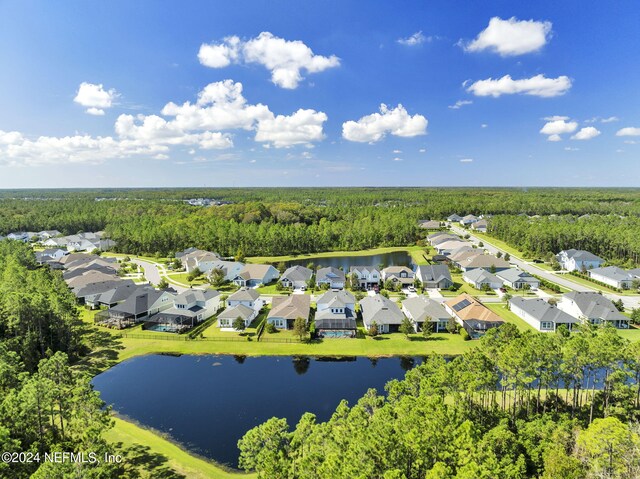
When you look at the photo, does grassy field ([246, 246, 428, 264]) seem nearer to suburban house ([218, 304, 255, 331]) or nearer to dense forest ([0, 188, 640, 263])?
dense forest ([0, 188, 640, 263])

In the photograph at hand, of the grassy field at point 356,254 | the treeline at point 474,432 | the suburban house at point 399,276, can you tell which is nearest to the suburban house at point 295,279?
the suburban house at point 399,276

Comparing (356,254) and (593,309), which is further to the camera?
(356,254)

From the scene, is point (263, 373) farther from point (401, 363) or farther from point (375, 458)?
point (375, 458)

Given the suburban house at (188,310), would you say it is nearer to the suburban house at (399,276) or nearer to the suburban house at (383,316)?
the suburban house at (383,316)

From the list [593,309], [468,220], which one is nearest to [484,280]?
[593,309]

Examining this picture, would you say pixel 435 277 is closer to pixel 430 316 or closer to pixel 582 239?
pixel 430 316

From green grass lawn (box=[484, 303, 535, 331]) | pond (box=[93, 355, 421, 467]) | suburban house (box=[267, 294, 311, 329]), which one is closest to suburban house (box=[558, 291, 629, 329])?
green grass lawn (box=[484, 303, 535, 331])

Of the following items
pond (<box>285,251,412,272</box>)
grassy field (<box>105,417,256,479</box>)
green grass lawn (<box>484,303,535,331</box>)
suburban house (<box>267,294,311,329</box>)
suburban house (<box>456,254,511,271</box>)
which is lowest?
grassy field (<box>105,417,256,479</box>)
